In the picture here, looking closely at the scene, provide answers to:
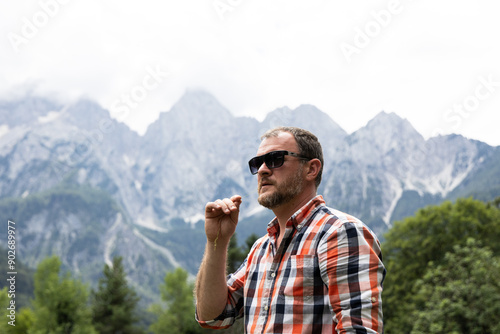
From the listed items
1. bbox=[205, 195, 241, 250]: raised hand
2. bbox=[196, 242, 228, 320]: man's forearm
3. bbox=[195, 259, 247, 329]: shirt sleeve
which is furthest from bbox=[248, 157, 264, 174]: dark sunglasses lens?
bbox=[195, 259, 247, 329]: shirt sleeve

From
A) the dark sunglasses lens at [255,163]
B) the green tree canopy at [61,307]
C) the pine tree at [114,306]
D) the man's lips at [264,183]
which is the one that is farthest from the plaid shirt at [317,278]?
the pine tree at [114,306]

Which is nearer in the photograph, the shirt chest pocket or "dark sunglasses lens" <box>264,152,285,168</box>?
the shirt chest pocket

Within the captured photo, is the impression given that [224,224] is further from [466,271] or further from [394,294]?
[394,294]

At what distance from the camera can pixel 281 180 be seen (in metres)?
2.89

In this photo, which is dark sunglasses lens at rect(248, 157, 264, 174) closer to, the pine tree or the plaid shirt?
the plaid shirt

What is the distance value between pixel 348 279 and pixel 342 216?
1.32ft

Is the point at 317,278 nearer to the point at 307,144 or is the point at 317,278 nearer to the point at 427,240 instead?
the point at 307,144

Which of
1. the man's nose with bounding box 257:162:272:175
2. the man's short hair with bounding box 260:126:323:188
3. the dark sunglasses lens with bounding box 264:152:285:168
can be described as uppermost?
the man's short hair with bounding box 260:126:323:188

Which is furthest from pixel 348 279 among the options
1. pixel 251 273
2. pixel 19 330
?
pixel 19 330

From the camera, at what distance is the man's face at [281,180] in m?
2.84

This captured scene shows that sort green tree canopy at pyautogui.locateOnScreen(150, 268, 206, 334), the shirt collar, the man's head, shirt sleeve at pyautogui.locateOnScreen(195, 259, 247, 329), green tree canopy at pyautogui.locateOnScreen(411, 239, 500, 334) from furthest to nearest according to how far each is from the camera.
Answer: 1. green tree canopy at pyautogui.locateOnScreen(150, 268, 206, 334)
2. green tree canopy at pyautogui.locateOnScreen(411, 239, 500, 334)
3. shirt sleeve at pyautogui.locateOnScreen(195, 259, 247, 329)
4. the man's head
5. the shirt collar

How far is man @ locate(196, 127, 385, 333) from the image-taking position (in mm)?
2232

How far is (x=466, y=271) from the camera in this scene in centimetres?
1962

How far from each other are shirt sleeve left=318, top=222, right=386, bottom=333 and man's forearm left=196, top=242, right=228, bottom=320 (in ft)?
2.65
